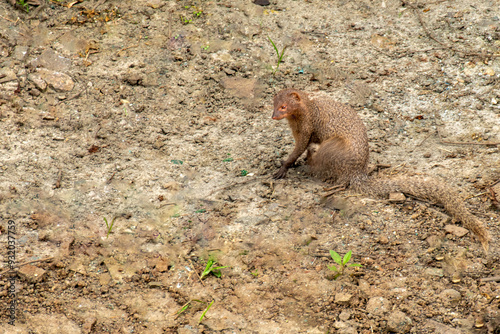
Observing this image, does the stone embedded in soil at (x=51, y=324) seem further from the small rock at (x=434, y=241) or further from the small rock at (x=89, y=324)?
the small rock at (x=434, y=241)

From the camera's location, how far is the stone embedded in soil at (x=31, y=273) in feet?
10.8

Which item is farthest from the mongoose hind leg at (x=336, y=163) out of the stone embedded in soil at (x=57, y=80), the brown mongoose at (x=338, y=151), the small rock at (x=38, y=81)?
the small rock at (x=38, y=81)

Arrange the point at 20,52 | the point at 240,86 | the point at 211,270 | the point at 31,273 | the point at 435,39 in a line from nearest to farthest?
the point at 31,273
the point at 211,270
the point at 20,52
the point at 240,86
the point at 435,39

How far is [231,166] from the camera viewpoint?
15.2ft

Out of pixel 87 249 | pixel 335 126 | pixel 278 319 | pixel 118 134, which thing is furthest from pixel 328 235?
pixel 118 134

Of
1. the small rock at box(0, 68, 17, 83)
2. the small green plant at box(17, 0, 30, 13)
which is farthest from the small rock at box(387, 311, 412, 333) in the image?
the small green plant at box(17, 0, 30, 13)

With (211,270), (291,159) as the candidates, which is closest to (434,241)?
(291,159)

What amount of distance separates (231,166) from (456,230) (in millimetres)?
2157

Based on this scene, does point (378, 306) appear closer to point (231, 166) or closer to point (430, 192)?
point (430, 192)

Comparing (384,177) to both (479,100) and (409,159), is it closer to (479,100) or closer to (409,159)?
(409,159)

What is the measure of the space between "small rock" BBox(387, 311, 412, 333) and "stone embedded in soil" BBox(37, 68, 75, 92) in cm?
420

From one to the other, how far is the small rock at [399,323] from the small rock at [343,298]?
11.6 inches

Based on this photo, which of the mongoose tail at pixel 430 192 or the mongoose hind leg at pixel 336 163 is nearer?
the mongoose tail at pixel 430 192

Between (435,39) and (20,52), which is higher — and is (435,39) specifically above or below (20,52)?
above
